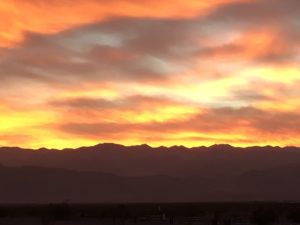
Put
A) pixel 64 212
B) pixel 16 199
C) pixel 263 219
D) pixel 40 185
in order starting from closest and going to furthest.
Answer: pixel 263 219 → pixel 64 212 → pixel 16 199 → pixel 40 185

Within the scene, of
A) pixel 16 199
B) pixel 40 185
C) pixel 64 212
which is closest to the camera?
pixel 64 212

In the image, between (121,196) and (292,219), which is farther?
(121,196)

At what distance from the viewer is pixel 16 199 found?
169250 mm

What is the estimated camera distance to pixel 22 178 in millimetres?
192875

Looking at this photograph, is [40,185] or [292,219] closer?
[292,219]

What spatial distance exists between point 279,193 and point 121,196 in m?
42.9

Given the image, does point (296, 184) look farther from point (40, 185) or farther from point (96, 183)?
point (40, 185)

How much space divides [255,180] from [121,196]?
43.4 m

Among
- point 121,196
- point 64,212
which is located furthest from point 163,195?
point 64,212

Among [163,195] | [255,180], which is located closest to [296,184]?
[255,180]

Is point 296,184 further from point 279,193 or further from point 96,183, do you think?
point 96,183

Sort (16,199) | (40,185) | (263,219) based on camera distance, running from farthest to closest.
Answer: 1. (40,185)
2. (16,199)
3. (263,219)

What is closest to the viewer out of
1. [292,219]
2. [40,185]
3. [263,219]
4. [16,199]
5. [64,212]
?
[263,219]

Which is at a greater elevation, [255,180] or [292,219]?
[255,180]
